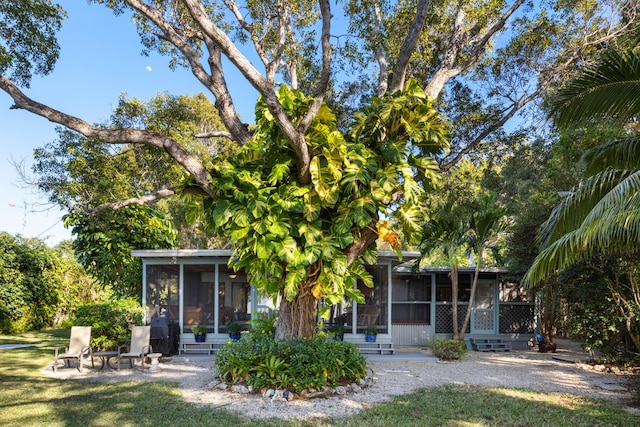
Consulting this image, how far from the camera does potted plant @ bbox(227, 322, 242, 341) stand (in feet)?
35.5

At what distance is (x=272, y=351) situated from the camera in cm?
702

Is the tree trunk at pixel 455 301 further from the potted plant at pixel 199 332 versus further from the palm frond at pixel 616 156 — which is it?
the potted plant at pixel 199 332

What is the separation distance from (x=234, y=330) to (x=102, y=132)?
6.06m

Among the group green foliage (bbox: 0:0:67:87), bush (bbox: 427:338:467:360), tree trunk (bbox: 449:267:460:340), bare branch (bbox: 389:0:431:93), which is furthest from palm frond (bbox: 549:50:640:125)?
green foliage (bbox: 0:0:67:87)

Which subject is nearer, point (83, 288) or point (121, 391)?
point (121, 391)

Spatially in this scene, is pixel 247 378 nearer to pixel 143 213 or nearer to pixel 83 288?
pixel 143 213

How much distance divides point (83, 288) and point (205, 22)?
15918 millimetres

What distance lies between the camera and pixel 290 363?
22.7 feet

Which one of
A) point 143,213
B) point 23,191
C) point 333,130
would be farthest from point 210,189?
point 143,213

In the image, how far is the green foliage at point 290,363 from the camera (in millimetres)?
6781

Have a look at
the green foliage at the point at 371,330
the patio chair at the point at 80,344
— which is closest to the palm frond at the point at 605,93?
the green foliage at the point at 371,330

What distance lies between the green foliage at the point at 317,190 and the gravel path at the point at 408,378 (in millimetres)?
1609

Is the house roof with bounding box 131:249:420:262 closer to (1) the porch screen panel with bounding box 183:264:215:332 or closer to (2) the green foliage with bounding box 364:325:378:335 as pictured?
(1) the porch screen panel with bounding box 183:264:215:332

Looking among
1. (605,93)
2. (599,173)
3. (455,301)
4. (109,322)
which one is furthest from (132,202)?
(455,301)
